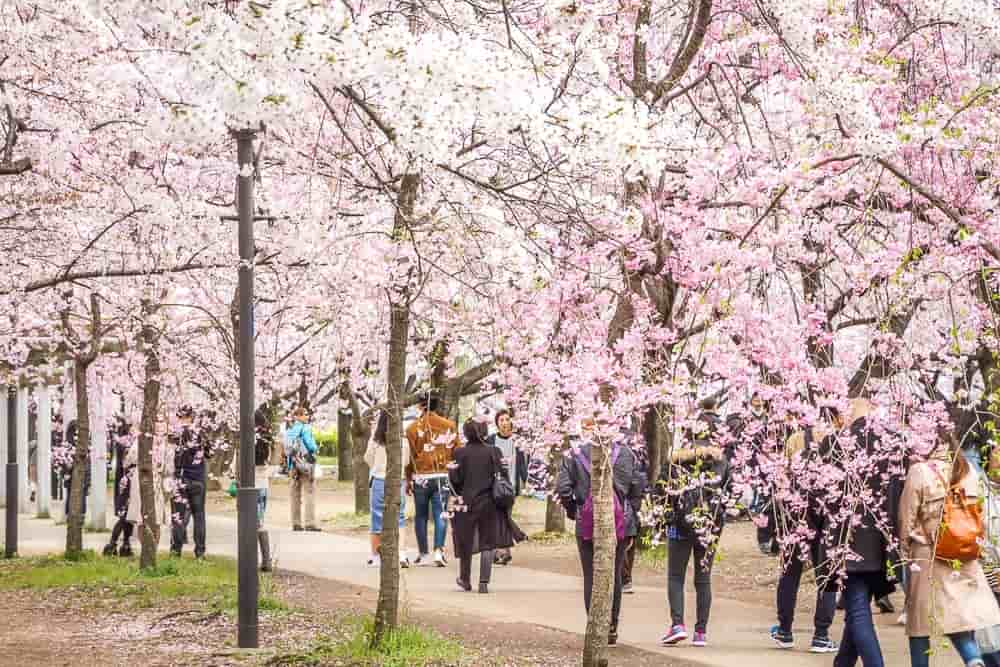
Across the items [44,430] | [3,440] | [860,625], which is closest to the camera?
[860,625]

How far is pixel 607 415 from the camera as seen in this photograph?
8.99 m

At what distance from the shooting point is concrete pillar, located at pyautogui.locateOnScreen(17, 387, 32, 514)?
24.0 meters

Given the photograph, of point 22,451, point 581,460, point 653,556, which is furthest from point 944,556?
point 22,451

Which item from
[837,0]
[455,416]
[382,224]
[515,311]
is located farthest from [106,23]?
[455,416]

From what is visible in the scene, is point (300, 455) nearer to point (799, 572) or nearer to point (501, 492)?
point (501, 492)

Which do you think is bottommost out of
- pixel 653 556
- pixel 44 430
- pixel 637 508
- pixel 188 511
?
pixel 653 556

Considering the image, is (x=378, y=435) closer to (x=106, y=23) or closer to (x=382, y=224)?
(x=382, y=224)

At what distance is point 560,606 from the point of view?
42.1 ft

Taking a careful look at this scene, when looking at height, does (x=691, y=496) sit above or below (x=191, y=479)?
below

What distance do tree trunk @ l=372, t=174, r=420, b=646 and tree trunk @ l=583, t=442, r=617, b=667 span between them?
147 centimetres

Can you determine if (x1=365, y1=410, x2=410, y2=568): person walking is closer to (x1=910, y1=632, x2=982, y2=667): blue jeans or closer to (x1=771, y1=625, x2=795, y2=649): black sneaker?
(x1=771, y1=625, x2=795, y2=649): black sneaker

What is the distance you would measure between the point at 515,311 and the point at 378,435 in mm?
4737

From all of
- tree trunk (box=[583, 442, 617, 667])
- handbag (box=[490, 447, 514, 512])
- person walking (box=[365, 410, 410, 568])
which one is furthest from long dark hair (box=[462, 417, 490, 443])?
tree trunk (box=[583, 442, 617, 667])

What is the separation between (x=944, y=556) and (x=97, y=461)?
50.1 ft
